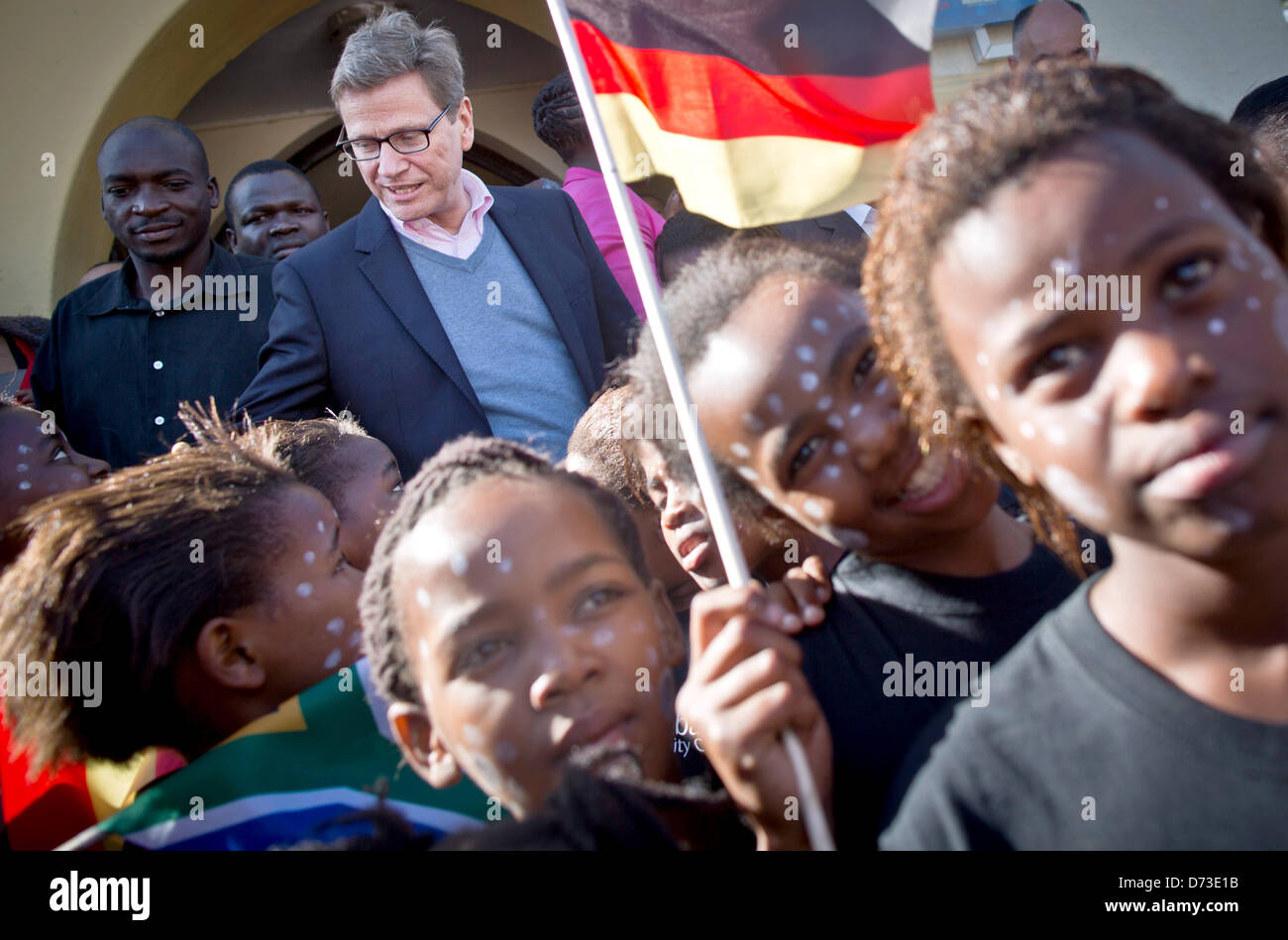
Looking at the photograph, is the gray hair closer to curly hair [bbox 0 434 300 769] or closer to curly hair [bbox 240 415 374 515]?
curly hair [bbox 240 415 374 515]

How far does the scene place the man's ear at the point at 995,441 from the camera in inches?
50.9

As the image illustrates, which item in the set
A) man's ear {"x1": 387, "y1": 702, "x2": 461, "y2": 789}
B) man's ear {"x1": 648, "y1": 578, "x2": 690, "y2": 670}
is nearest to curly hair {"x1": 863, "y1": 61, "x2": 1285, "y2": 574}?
man's ear {"x1": 648, "y1": 578, "x2": 690, "y2": 670}

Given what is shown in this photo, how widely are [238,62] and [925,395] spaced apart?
269 inches

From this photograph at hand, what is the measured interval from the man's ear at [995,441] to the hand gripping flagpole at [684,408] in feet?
1.13

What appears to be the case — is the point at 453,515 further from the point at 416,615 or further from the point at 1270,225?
the point at 1270,225

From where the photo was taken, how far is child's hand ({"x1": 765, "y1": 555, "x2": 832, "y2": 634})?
1.65 metres

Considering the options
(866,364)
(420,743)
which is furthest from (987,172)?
(420,743)

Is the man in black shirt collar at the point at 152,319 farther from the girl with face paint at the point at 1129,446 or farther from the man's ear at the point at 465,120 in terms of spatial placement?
the girl with face paint at the point at 1129,446

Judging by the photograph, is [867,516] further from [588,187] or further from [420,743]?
[588,187]

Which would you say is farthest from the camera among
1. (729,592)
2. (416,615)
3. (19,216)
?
(19,216)

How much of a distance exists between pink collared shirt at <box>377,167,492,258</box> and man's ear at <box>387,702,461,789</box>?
5.42ft

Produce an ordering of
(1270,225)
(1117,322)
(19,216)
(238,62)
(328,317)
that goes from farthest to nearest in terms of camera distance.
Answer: (238,62), (19,216), (328,317), (1270,225), (1117,322)

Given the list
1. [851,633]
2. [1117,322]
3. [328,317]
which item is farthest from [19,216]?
[1117,322]

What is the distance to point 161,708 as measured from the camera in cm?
191
